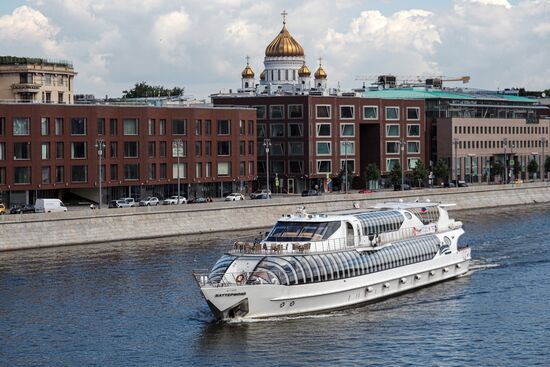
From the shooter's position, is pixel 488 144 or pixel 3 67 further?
pixel 488 144

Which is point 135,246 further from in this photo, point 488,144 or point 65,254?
point 488,144

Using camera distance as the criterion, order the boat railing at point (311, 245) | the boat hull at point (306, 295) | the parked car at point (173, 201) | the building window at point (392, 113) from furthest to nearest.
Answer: the building window at point (392, 113)
the parked car at point (173, 201)
the boat railing at point (311, 245)
the boat hull at point (306, 295)

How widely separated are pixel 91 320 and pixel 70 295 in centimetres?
833

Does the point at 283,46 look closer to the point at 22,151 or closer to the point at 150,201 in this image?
the point at 150,201

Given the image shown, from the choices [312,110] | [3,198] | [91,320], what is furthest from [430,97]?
[91,320]

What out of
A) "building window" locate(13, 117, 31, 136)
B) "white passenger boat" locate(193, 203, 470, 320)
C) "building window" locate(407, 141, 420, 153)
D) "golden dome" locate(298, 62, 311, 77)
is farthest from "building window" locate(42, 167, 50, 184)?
"building window" locate(407, 141, 420, 153)

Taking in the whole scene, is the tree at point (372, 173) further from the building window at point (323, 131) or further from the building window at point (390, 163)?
the building window at point (390, 163)

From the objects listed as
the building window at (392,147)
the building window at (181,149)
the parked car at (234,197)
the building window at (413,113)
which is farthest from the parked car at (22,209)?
the building window at (413,113)

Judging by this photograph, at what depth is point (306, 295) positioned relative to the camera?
66438 millimetres

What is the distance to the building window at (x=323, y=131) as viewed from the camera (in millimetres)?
167000

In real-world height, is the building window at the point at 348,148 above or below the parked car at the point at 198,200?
above

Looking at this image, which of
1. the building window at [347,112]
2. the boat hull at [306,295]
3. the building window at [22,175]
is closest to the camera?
the boat hull at [306,295]

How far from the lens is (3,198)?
4906 inches

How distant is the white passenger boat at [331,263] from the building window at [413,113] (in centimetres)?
9817
